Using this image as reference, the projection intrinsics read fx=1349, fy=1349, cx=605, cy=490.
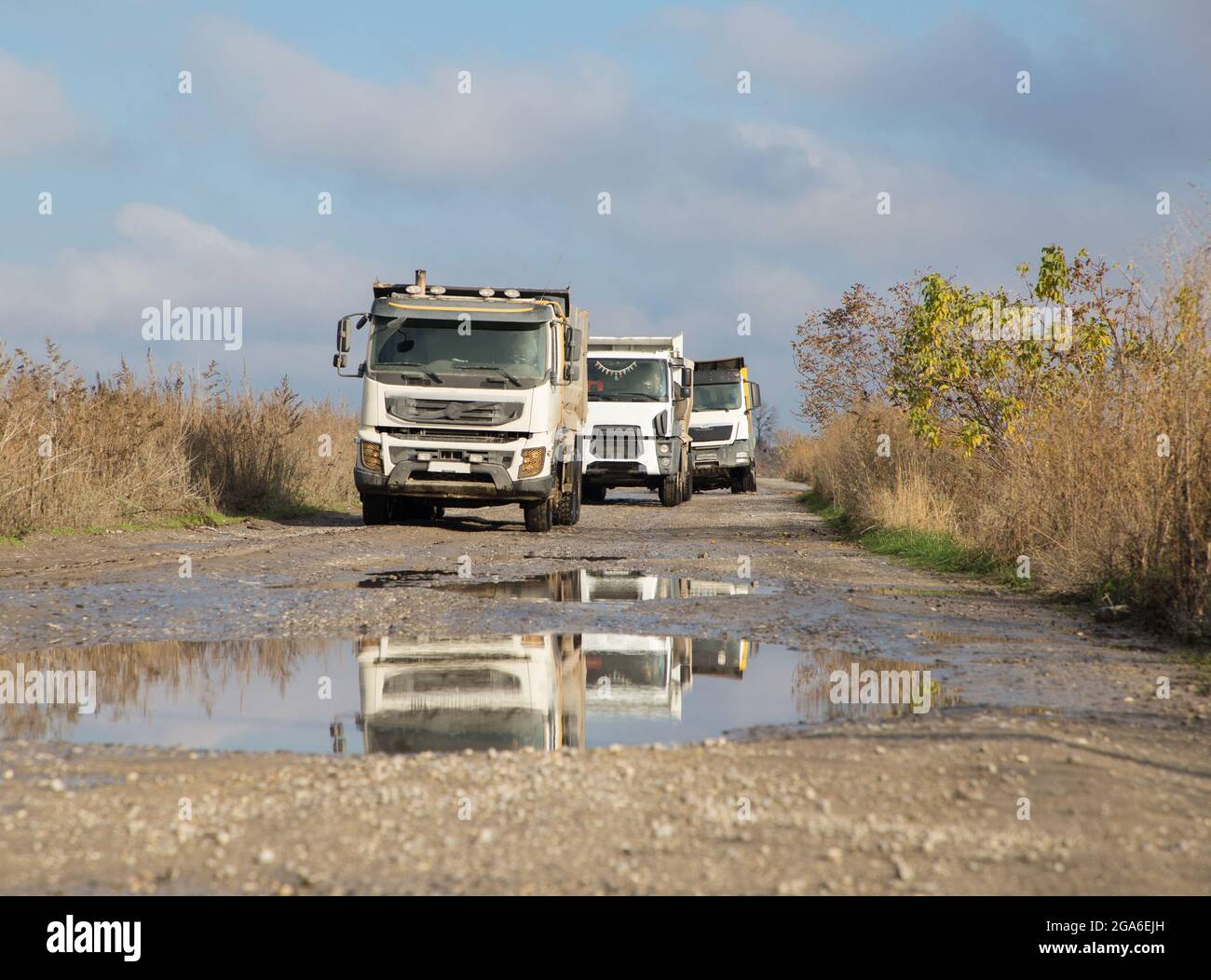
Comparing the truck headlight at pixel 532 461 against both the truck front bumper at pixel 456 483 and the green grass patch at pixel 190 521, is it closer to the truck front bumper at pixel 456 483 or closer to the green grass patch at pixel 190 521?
the truck front bumper at pixel 456 483

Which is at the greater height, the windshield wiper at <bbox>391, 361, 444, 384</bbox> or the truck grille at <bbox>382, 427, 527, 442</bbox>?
the windshield wiper at <bbox>391, 361, 444, 384</bbox>

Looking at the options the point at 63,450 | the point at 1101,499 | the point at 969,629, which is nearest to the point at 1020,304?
the point at 1101,499

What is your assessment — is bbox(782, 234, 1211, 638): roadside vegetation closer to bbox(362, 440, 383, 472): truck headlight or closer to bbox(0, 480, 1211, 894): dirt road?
bbox(0, 480, 1211, 894): dirt road

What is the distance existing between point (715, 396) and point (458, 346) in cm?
1651

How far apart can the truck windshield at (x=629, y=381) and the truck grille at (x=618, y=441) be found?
58cm

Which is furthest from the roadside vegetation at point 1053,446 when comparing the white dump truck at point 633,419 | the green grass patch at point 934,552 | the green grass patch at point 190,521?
the green grass patch at point 190,521

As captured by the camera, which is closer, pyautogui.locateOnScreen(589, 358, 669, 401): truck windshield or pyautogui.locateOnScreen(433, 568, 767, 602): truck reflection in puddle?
pyautogui.locateOnScreen(433, 568, 767, 602): truck reflection in puddle

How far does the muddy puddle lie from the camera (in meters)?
5.48

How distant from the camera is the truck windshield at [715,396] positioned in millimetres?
32875

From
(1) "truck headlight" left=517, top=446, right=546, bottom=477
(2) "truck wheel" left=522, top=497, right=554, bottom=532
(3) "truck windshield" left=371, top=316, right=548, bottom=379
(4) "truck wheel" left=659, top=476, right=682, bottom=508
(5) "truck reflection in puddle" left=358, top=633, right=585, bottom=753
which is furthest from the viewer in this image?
(4) "truck wheel" left=659, top=476, right=682, bottom=508

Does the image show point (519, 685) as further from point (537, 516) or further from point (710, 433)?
point (710, 433)

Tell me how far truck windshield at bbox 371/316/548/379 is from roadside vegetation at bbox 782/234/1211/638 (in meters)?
4.53

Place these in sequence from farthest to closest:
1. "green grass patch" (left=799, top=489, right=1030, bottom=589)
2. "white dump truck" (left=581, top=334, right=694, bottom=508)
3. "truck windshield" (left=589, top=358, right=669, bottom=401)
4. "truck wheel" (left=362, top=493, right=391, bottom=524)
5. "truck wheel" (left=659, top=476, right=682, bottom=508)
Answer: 1. "truck wheel" (left=659, top=476, right=682, bottom=508)
2. "truck windshield" (left=589, top=358, right=669, bottom=401)
3. "white dump truck" (left=581, top=334, right=694, bottom=508)
4. "truck wheel" (left=362, top=493, right=391, bottom=524)
5. "green grass patch" (left=799, top=489, right=1030, bottom=589)

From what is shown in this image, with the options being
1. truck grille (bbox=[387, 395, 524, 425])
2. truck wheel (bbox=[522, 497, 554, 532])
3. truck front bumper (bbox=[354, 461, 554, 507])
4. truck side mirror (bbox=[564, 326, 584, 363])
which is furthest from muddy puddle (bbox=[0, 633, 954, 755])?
truck side mirror (bbox=[564, 326, 584, 363])
